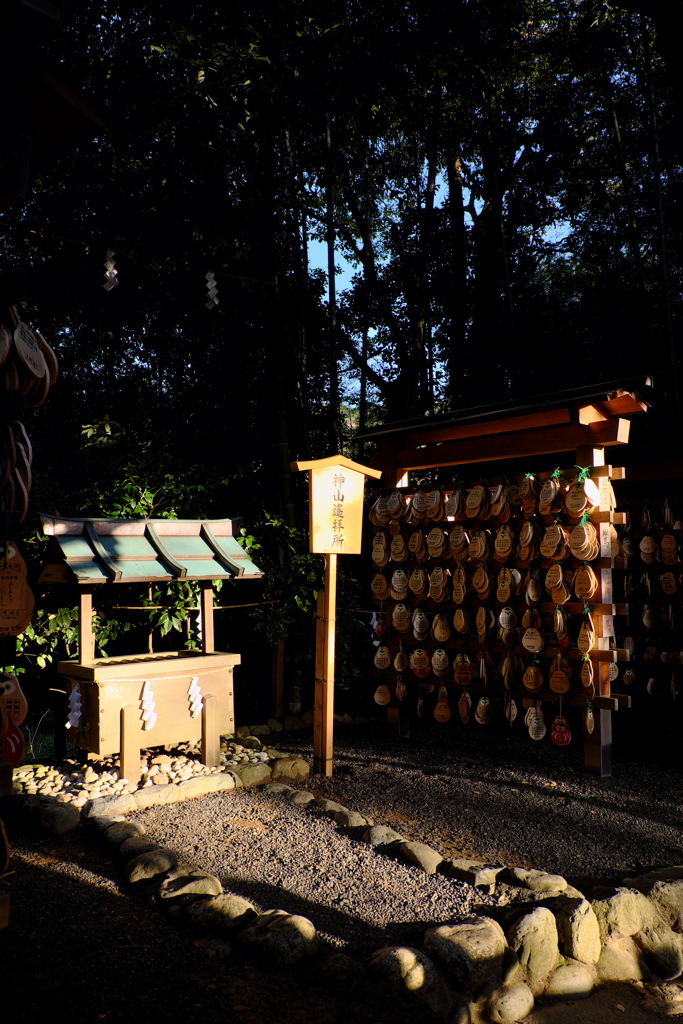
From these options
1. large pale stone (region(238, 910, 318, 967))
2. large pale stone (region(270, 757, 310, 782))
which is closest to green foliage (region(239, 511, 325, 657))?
large pale stone (region(270, 757, 310, 782))

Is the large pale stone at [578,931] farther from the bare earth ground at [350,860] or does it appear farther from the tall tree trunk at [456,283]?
the tall tree trunk at [456,283]

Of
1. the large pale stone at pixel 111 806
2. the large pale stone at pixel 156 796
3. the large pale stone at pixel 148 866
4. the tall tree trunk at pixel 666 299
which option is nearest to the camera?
the large pale stone at pixel 148 866

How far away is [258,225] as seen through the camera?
678 centimetres

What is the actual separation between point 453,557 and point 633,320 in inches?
146

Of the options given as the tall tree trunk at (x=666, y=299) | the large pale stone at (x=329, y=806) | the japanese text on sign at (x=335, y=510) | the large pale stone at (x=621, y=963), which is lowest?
the large pale stone at (x=621, y=963)

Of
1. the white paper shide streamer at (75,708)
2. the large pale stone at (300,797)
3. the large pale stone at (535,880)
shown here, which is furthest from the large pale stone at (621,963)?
the white paper shide streamer at (75,708)

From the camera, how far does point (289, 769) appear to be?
484cm

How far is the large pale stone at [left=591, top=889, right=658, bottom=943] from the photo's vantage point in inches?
108

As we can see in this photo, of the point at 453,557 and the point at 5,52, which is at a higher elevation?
the point at 5,52

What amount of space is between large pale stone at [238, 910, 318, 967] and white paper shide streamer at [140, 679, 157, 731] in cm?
223

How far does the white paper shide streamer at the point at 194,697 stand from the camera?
4.88 metres

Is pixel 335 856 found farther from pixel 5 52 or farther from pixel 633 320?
pixel 633 320

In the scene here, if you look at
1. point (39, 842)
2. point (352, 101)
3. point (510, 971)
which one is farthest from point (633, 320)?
point (39, 842)

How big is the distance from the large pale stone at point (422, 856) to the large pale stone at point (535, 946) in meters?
0.73
